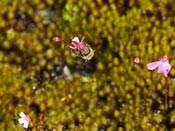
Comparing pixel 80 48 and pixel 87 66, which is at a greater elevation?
pixel 87 66

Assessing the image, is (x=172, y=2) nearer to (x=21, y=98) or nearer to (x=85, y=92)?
(x=85, y=92)

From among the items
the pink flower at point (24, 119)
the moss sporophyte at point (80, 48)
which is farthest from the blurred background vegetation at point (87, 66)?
the moss sporophyte at point (80, 48)

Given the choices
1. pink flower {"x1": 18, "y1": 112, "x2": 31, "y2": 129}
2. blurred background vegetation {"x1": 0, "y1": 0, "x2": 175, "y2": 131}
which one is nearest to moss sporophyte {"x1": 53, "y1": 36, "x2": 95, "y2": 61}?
blurred background vegetation {"x1": 0, "y1": 0, "x2": 175, "y2": 131}

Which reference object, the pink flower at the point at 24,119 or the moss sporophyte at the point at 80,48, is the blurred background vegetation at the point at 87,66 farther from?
Answer: the moss sporophyte at the point at 80,48

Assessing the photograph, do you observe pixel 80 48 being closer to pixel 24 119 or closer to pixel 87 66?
pixel 24 119

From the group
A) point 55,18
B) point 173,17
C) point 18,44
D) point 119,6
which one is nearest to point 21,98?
point 18,44

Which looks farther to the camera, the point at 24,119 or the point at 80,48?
the point at 24,119

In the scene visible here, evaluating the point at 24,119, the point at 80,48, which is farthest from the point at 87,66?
the point at 24,119

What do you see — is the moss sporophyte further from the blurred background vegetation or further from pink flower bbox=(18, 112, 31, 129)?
pink flower bbox=(18, 112, 31, 129)
